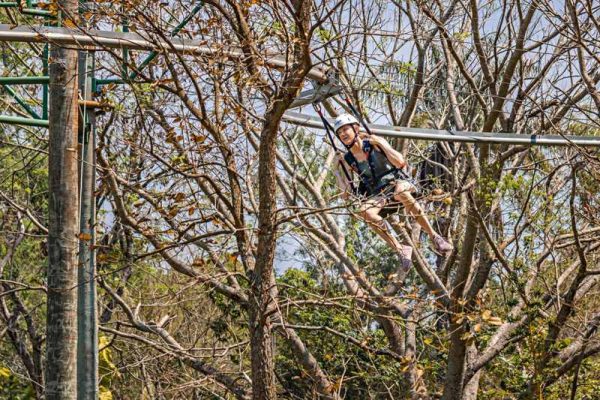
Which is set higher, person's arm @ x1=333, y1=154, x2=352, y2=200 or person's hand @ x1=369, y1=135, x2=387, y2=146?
person's hand @ x1=369, y1=135, x2=387, y2=146

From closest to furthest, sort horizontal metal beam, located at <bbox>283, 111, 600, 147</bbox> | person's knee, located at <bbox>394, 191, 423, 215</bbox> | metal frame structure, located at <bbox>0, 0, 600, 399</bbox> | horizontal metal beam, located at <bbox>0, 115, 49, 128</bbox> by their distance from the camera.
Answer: metal frame structure, located at <bbox>0, 0, 600, 399</bbox> < horizontal metal beam, located at <bbox>0, 115, 49, 128</bbox> < person's knee, located at <bbox>394, 191, 423, 215</bbox> < horizontal metal beam, located at <bbox>283, 111, 600, 147</bbox>

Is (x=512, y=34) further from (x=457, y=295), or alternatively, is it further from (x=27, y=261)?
(x=27, y=261)

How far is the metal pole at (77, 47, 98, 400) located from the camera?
8.24m

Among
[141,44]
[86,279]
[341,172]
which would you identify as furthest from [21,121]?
[341,172]

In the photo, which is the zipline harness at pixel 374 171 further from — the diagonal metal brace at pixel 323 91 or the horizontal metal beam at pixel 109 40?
the horizontal metal beam at pixel 109 40

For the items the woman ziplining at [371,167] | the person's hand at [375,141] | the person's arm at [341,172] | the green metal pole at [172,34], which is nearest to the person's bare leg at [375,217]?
the woman ziplining at [371,167]

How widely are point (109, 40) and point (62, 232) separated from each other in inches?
60.1

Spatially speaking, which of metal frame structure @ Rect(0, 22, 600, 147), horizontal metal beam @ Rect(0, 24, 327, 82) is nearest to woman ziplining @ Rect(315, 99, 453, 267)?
metal frame structure @ Rect(0, 22, 600, 147)

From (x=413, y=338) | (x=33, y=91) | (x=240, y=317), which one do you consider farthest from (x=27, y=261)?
(x=413, y=338)

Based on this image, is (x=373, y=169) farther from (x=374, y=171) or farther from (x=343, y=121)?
(x=343, y=121)

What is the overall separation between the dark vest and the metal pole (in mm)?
2012

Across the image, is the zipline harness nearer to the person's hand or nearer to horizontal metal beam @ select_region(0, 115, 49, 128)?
the person's hand

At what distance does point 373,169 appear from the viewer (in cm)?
831

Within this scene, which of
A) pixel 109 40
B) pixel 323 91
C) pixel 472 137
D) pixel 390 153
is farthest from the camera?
pixel 472 137
